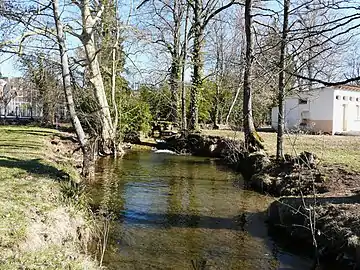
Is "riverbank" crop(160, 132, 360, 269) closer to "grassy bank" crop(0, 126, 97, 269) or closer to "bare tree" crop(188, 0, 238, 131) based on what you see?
"grassy bank" crop(0, 126, 97, 269)

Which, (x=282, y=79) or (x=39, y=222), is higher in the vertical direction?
(x=282, y=79)

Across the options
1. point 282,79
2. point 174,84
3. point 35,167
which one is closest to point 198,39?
point 174,84

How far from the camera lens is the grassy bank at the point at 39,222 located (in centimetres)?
459

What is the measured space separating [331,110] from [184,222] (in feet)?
70.1

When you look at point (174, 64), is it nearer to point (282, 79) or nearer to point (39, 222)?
point (282, 79)

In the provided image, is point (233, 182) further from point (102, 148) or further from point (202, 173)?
point (102, 148)

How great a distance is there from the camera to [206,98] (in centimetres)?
3278

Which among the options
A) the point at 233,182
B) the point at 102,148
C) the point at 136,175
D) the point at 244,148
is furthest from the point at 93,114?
the point at 233,182

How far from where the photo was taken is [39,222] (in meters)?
6.02

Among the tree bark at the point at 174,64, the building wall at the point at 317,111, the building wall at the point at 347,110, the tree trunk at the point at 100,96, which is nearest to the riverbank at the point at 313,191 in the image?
the tree trunk at the point at 100,96

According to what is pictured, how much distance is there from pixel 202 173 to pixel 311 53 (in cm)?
1006

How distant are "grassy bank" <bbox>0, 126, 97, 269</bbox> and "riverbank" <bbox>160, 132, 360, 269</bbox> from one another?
3.50 metres

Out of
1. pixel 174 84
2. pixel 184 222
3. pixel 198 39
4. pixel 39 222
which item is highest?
pixel 198 39

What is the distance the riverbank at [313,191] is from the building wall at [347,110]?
1017cm
